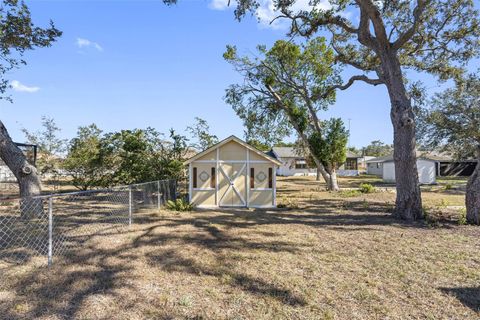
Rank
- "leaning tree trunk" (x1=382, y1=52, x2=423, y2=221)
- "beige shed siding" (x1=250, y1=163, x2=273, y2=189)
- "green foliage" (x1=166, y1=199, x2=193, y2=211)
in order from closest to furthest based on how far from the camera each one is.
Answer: "leaning tree trunk" (x1=382, y1=52, x2=423, y2=221), "green foliage" (x1=166, y1=199, x2=193, y2=211), "beige shed siding" (x1=250, y1=163, x2=273, y2=189)

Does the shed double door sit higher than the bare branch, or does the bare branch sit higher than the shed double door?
the bare branch

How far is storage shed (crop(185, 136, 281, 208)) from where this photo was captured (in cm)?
1350

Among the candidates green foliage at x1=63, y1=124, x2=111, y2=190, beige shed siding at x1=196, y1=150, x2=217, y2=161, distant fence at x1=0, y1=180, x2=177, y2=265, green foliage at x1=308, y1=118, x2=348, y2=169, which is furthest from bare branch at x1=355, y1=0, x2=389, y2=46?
green foliage at x1=63, y1=124, x2=111, y2=190

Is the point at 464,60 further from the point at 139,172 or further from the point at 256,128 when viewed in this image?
the point at 139,172

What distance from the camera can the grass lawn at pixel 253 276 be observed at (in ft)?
12.2

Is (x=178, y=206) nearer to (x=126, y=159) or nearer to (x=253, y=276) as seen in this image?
(x=126, y=159)

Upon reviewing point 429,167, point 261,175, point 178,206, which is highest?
point 429,167

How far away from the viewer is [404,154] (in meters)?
9.99

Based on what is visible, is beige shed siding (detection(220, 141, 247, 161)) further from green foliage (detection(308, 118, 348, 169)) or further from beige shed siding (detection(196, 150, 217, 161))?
green foliage (detection(308, 118, 348, 169))

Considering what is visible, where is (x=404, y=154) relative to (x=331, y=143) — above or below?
below

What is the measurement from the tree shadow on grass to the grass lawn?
0.05 feet

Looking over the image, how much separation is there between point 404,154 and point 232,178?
22.8 feet

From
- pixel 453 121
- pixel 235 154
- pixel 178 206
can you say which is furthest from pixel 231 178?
pixel 453 121

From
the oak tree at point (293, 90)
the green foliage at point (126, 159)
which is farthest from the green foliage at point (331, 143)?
the green foliage at point (126, 159)
